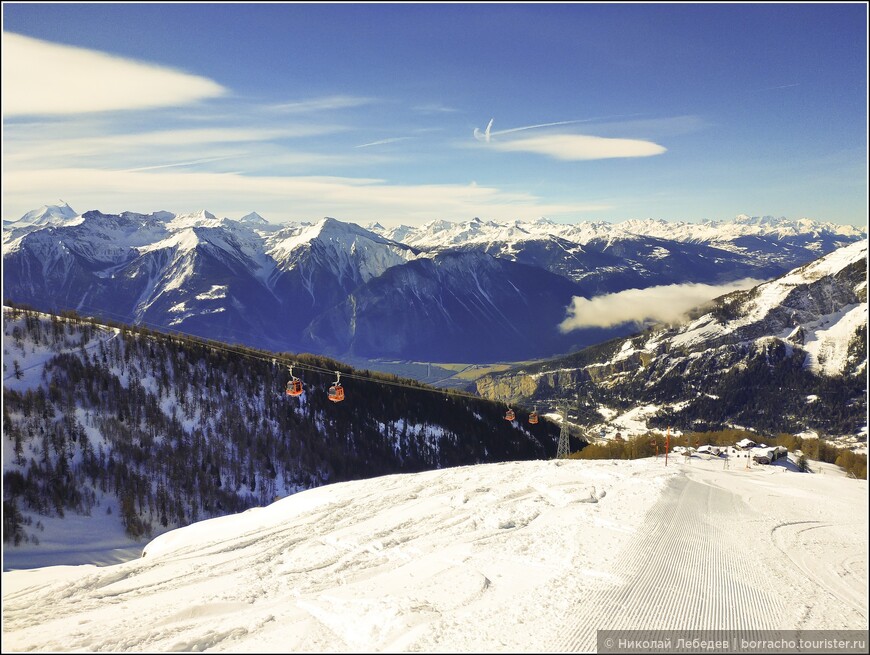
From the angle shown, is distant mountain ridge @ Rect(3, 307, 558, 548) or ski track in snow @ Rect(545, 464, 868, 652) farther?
distant mountain ridge @ Rect(3, 307, 558, 548)

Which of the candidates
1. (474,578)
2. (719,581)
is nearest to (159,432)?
(474,578)

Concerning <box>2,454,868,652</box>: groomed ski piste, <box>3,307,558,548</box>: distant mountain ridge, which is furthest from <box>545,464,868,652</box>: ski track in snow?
<box>3,307,558,548</box>: distant mountain ridge

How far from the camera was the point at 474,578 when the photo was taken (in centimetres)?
1783

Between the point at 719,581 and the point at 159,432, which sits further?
the point at 159,432

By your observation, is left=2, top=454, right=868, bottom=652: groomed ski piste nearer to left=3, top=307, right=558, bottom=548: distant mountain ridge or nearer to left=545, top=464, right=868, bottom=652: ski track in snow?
left=545, top=464, right=868, bottom=652: ski track in snow

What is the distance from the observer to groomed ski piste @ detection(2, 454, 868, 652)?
571 inches

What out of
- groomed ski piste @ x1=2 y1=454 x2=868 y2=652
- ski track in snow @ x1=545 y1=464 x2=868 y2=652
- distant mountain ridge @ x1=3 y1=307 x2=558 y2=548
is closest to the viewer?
groomed ski piste @ x1=2 y1=454 x2=868 y2=652

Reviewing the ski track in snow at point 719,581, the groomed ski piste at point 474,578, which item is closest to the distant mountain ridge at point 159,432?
the groomed ski piste at point 474,578

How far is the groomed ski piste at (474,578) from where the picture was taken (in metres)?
14.5

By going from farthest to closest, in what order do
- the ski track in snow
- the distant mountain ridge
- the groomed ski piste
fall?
the distant mountain ridge
the ski track in snow
the groomed ski piste

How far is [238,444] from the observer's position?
295 ft

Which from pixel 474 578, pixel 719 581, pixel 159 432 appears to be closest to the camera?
pixel 474 578

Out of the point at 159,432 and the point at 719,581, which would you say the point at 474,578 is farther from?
the point at 159,432

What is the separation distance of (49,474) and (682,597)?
78.4 metres
